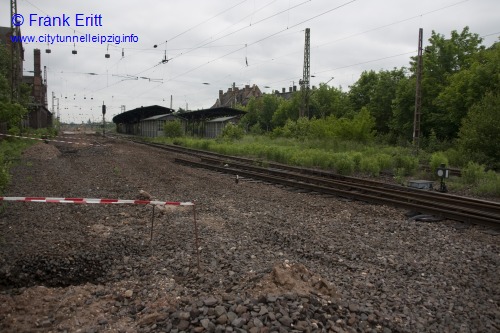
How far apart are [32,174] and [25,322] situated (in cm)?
1280

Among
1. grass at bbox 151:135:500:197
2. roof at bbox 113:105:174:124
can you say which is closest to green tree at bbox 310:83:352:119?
roof at bbox 113:105:174:124

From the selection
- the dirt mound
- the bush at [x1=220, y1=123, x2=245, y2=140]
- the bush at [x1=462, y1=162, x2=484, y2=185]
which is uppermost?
the bush at [x1=220, y1=123, x2=245, y2=140]

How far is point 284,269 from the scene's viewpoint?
496 cm

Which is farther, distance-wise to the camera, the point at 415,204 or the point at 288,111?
the point at 288,111

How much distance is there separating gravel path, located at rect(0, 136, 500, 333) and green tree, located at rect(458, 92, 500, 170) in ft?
38.2

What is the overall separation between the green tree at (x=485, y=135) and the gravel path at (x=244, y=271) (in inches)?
459

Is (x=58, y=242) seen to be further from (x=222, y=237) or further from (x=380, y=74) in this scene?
(x=380, y=74)

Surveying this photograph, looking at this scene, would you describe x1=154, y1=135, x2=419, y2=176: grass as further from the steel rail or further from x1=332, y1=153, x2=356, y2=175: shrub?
the steel rail

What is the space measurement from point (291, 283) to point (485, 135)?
17924 millimetres

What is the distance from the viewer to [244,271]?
17.7 ft

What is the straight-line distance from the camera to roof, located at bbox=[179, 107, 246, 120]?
51219mm

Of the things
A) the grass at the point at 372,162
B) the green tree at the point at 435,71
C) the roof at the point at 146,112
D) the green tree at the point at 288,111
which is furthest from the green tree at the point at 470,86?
the roof at the point at 146,112

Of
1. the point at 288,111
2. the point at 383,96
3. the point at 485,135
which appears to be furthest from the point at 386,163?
the point at 288,111

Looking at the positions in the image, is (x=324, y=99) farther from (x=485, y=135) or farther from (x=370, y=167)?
(x=370, y=167)
